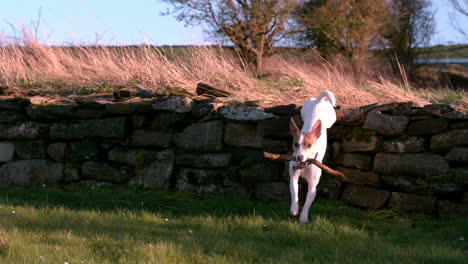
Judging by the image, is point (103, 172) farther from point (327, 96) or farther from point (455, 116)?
point (455, 116)

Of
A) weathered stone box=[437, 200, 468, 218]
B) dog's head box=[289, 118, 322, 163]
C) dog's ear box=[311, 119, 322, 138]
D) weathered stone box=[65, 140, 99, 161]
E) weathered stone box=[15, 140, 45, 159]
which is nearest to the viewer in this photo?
dog's head box=[289, 118, 322, 163]

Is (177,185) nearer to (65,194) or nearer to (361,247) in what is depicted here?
(65,194)

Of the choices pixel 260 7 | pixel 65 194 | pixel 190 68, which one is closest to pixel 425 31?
pixel 260 7

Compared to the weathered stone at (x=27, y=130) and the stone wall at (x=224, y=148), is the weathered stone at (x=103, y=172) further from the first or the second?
the weathered stone at (x=27, y=130)

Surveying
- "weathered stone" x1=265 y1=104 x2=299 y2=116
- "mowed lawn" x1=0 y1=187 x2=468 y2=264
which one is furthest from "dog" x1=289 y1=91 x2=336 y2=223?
"weathered stone" x1=265 y1=104 x2=299 y2=116

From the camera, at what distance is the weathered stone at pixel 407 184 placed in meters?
5.69

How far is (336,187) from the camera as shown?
20.2 ft

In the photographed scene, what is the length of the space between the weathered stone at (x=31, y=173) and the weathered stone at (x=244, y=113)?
8.60ft

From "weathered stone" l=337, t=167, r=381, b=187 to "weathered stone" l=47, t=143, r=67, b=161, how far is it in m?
3.99

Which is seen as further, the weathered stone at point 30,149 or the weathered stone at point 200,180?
the weathered stone at point 30,149

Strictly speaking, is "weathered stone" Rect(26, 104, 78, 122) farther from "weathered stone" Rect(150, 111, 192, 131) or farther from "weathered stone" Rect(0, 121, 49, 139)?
"weathered stone" Rect(150, 111, 192, 131)

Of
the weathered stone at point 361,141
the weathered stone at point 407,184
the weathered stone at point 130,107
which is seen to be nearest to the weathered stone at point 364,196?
the weathered stone at point 407,184

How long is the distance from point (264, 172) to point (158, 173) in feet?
4.86

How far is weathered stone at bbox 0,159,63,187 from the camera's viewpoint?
24.3 feet
